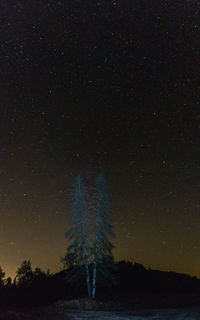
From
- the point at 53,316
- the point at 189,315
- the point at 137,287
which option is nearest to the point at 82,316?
the point at 53,316

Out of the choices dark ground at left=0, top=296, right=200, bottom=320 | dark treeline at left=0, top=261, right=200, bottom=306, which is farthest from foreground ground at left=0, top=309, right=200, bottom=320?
dark treeline at left=0, top=261, right=200, bottom=306

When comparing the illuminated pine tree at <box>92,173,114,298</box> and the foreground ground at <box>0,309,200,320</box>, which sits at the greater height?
the illuminated pine tree at <box>92,173,114,298</box>

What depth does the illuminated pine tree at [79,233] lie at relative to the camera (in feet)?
96.0

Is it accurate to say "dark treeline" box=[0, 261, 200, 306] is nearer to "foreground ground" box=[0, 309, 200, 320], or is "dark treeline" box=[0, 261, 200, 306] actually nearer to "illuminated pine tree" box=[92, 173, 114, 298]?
"illuminated pine tree" box=[92, 173, 114, 298]

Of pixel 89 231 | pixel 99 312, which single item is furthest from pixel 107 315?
pixel 89 231

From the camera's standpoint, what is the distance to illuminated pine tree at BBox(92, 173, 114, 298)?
29.3 m

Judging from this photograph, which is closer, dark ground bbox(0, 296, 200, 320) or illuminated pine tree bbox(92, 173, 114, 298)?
dark ground bbox(0, 296, 200, 320)

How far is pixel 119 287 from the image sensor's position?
32094mm

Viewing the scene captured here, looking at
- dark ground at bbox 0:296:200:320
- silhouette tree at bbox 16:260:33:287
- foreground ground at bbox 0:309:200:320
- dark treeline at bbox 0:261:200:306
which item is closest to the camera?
foreground ground at bbox 0:309:200:320

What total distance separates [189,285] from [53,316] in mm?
21488

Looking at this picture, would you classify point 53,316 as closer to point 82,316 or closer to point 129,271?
point 82,316

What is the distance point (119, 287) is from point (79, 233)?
7.82 m

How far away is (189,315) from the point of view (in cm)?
2000

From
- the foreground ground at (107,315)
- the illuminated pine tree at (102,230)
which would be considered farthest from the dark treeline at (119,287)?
the foreground ground at (107,315)
